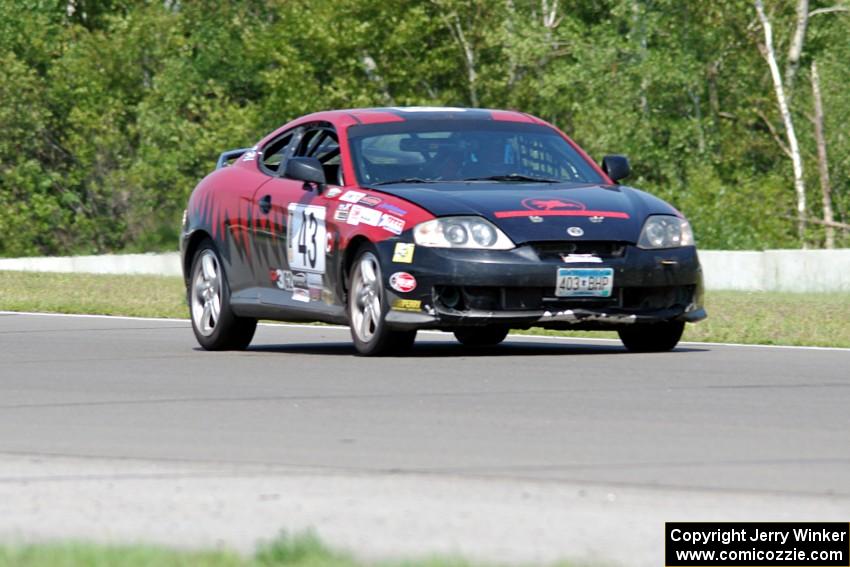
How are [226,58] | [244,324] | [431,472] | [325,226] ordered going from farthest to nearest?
[226,58] → [244,324] → [325,226] → [431,472]

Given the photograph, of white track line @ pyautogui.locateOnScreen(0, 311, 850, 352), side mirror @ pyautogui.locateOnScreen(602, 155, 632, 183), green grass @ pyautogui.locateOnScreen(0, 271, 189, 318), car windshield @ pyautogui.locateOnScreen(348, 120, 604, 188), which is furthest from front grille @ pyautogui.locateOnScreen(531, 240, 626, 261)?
green grass @ pyautogui.locateOnScreen(0, 271, 189, 318)

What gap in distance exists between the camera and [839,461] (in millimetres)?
7328

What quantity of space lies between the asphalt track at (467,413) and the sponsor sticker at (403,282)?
0.46 meters

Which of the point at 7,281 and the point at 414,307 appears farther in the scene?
the point at 7,281

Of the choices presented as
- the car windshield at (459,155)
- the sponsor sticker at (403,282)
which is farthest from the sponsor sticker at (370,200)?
the sponsor sticker at (403,282)

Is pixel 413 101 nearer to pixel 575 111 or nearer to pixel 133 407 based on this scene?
pixel 575 111

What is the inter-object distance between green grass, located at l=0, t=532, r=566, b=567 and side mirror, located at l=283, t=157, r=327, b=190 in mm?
7402

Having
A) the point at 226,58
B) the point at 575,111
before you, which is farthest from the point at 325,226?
the point at 226,58

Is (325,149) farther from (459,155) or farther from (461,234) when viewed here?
(461,234)

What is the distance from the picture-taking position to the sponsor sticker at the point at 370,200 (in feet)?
39.8

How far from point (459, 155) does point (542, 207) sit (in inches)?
46.8

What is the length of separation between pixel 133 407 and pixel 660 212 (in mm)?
4073

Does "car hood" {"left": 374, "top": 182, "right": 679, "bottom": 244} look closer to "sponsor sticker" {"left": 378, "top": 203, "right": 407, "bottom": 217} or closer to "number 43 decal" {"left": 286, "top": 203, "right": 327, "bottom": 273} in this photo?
"sponsor sticker" {"left": 378, "top": 203, "right": 407, "bottom": 217}

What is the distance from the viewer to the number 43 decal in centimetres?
1257
